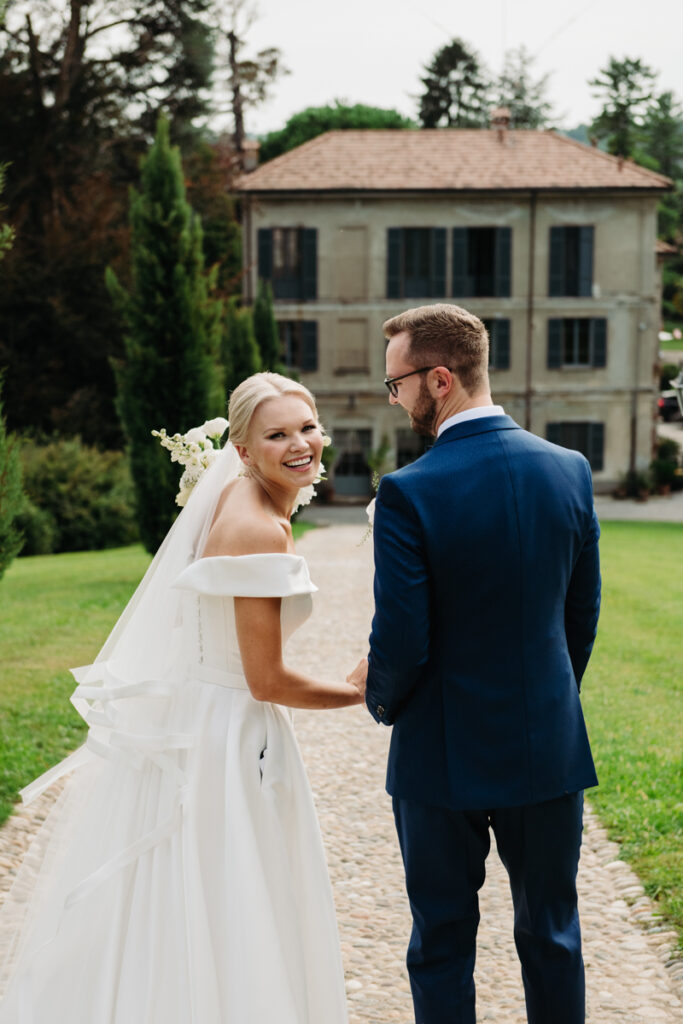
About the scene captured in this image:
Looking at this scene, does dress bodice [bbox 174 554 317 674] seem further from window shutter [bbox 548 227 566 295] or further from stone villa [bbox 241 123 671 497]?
window shutter [bbox 548 227 566 295]

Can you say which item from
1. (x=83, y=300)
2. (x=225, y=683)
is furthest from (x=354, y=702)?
(x=83, y=300)

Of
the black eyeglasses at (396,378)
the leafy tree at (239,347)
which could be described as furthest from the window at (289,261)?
the black eyeglasses at (396,378)

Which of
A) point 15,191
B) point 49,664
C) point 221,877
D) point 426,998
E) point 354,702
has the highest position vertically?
point 15,191

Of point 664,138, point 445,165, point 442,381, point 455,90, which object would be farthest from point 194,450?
point 664,138

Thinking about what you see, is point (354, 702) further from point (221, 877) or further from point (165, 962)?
point (165, 962)

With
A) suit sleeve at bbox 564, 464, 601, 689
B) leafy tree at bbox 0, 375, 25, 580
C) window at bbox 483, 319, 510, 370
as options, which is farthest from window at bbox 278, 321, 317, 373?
suit sleeve at bbox 564, 464, 601, 689

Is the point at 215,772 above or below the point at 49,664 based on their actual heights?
above

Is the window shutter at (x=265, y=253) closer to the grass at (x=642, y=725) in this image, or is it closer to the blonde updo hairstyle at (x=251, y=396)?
the grass at (x=642, y=725)

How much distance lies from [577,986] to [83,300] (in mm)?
27323

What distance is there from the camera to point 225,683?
3123 mm

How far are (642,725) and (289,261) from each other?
81.0ft

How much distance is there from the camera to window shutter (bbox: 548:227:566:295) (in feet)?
97.1

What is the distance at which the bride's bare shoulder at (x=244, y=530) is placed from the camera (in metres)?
2.96

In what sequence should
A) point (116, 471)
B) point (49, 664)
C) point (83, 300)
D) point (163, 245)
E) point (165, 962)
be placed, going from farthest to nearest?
1. point (83, 300)
2. point (116, 471)
3. point (163, 245)
4. point (49, 664)
5. point (165, 962)
